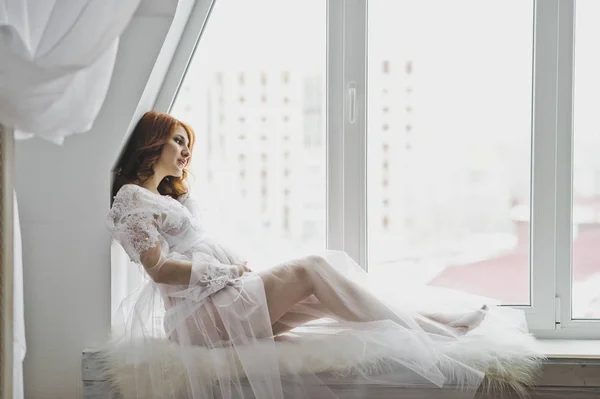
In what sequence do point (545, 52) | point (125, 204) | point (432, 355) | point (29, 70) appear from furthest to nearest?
point (545, 52) → point (125, 204) → point (432, 355) → point (29, 70)

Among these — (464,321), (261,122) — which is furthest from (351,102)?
(464,321)

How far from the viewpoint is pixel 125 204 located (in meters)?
2.08

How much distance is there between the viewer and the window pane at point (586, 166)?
8.14 ft

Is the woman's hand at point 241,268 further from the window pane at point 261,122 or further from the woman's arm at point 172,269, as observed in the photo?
the window pane at point 261,122

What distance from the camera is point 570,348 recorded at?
2.28 metres

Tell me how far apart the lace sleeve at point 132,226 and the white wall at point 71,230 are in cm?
9

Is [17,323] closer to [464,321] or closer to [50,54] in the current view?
[50,54]

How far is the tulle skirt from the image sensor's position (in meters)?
1.95

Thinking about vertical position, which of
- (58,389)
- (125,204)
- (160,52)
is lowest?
(58,389)

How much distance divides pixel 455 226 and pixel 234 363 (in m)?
1.01

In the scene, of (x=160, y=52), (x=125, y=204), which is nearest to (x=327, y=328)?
(x=125, y=204)

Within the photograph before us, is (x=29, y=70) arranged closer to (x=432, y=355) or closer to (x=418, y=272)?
(x=432, y=355)

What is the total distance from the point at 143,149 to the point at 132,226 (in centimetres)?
31

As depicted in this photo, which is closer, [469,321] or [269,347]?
[269,347]
